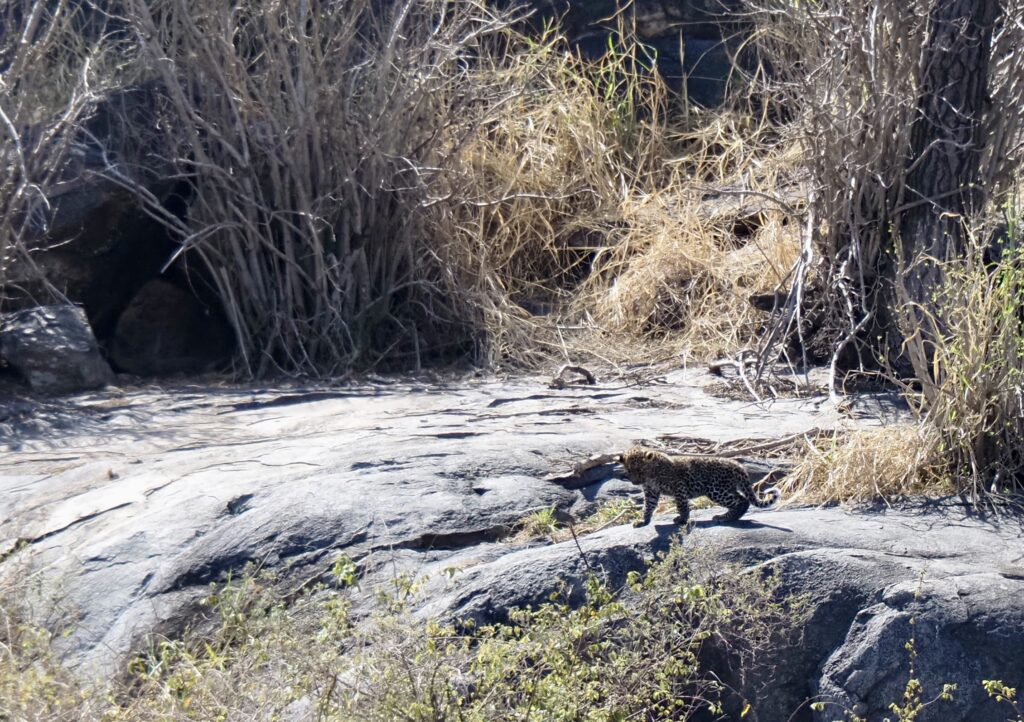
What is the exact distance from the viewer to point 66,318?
812cm

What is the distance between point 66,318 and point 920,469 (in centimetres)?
520

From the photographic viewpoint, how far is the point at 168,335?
29.6ft

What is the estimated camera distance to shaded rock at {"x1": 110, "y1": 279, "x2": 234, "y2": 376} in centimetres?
888

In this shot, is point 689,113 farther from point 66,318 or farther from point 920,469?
point 920,469

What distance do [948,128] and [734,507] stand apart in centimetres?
337

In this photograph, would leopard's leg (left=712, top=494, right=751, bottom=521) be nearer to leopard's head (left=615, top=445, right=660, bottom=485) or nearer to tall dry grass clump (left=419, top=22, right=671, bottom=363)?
leopard's head (left=615, top=445, right=660, bottom=485)

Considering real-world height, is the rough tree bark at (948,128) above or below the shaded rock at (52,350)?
above

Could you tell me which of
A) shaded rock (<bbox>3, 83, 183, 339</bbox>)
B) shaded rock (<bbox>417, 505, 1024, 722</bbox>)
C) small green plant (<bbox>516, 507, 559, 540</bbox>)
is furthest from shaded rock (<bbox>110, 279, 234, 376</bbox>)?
shaded rock (<bbox>417, 505, 1024, 722</bbox>)

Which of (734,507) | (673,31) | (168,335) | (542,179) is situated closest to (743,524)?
(734,507)

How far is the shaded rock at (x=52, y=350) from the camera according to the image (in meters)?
7.88

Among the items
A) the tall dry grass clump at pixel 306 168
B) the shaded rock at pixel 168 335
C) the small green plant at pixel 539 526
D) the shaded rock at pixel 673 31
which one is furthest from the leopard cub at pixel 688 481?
the shaded rock at pixel 673 31

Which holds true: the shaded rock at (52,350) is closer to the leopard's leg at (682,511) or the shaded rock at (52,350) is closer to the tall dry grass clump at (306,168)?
the tall dry grass clump at (306,168)

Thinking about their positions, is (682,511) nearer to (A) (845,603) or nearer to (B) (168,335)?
(A) (845,603)

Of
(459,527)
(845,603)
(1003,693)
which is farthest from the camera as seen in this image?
(459,527)
